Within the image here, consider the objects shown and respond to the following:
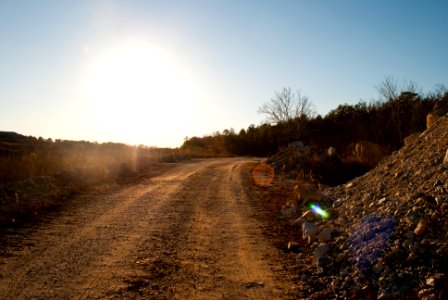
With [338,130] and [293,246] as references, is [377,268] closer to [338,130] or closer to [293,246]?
[293,246]

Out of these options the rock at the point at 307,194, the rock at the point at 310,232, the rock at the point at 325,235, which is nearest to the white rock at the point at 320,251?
the rock at the point at 325,235

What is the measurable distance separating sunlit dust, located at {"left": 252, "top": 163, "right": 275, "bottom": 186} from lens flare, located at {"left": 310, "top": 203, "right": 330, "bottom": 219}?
6.61 meters

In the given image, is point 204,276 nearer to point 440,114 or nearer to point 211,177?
point 440,114

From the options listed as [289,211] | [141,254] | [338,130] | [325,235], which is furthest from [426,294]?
[338,130]

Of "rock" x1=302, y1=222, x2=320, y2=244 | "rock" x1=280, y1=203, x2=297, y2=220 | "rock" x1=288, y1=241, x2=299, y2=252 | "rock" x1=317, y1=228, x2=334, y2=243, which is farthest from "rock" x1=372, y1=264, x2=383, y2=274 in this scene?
"rock" x1=280, y1=203, x2=297, y2=220

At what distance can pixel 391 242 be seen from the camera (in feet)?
Answer: 18.2

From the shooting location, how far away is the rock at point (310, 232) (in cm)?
755

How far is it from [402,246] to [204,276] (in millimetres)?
2736

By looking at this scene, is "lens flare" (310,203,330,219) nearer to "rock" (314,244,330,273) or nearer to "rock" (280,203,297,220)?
"rock" (280,203,297,220)

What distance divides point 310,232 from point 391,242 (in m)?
2.25

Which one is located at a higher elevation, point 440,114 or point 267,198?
point 440,114

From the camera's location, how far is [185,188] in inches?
595

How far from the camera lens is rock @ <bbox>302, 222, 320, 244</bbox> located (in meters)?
7.55

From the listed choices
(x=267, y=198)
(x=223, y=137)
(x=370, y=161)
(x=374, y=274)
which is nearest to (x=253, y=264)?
(x=374, y=274)
